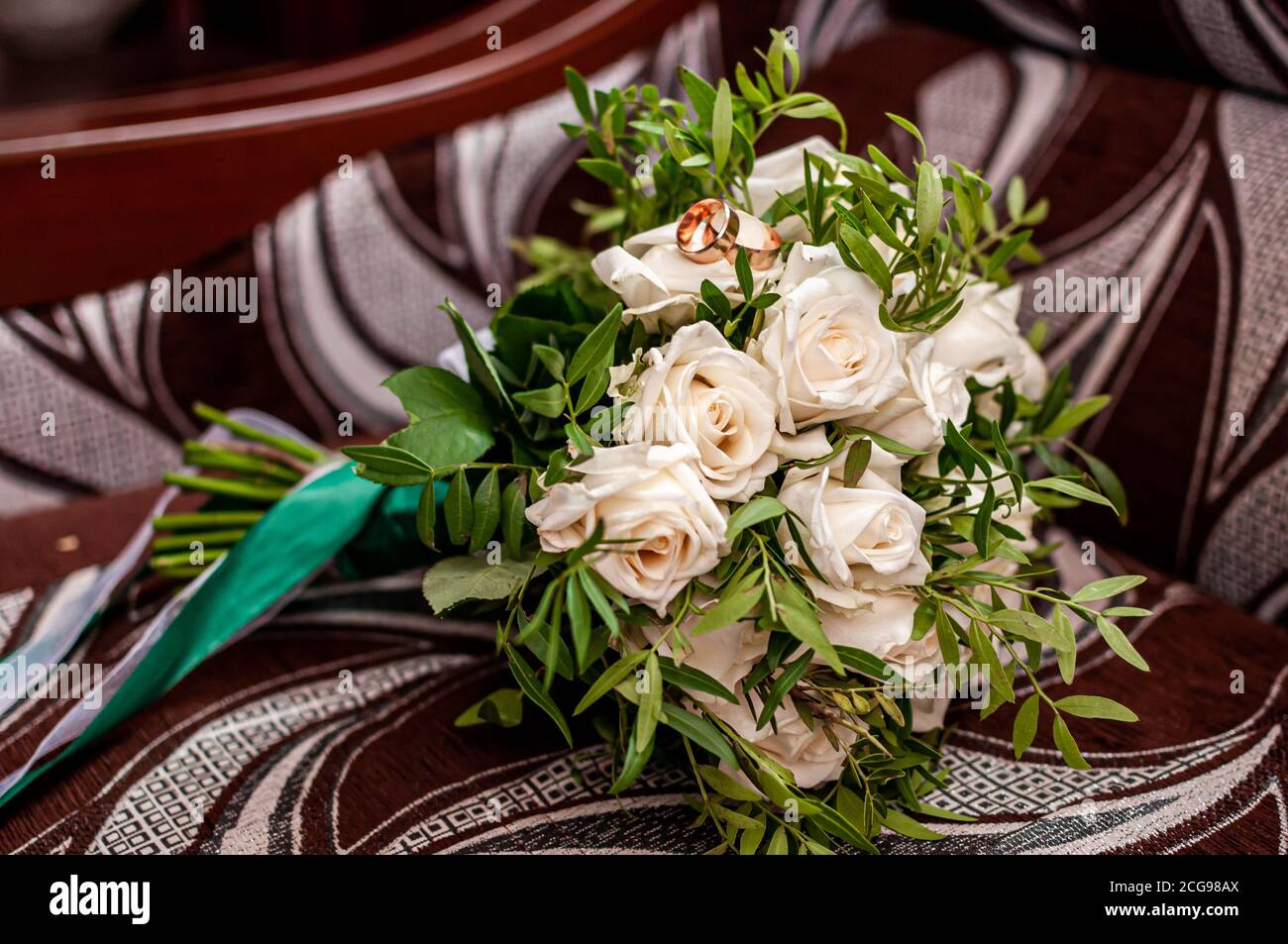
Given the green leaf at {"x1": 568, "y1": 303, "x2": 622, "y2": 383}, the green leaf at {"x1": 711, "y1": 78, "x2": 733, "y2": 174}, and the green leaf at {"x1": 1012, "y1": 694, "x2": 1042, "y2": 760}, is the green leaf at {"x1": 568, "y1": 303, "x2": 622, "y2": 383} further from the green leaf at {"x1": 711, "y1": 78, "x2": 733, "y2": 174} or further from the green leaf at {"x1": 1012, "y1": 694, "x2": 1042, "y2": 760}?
the green leaf at {"x1": 1012, "y1": 694, "x2": 1042, "y2": 760}

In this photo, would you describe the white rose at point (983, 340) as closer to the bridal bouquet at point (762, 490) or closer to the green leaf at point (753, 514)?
the bridal bouquet at point (762, 490)

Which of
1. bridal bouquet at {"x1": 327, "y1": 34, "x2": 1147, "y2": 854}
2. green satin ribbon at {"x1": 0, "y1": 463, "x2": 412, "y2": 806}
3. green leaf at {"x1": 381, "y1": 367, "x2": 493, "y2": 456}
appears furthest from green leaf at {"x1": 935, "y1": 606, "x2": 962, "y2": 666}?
green satin ribbon at {"x1": 0, "y1": 463, "x2": 412, "y2": 806}

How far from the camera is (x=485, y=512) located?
0.48 meters

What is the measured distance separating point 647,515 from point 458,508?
0.32ft

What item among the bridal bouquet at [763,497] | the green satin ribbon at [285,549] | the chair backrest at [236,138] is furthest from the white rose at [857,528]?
the chair backrest at [236,138]

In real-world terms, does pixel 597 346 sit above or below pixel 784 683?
above

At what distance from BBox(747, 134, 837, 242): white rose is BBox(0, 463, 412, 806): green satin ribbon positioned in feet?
0.84

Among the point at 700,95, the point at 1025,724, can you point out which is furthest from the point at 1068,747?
the point at 700,95

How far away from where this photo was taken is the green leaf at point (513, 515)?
0.48m

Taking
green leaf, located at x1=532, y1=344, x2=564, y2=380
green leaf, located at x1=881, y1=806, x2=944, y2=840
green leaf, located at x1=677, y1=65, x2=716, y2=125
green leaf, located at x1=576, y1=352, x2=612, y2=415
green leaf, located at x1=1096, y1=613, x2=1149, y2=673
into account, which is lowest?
green leaf, located at x1=881, y1=806, x2=944, y2=840

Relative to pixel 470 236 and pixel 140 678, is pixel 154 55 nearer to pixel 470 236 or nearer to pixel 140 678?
pixel 470 236

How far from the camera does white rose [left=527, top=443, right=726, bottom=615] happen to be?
0.42 metres

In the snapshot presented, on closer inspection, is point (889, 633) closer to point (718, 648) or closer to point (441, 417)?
point (718, 648)

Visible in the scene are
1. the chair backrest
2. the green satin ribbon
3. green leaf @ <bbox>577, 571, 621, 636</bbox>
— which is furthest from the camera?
the chair backrest
